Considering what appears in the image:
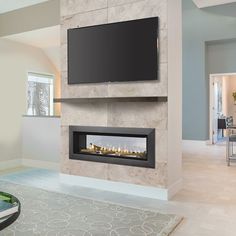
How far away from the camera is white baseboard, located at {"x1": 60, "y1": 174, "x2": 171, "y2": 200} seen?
11.5 feet

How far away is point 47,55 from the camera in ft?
20.8

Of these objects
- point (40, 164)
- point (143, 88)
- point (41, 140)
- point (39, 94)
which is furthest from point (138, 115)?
point (39, 94)

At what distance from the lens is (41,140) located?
5.43m

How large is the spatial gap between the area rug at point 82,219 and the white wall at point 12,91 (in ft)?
7.58

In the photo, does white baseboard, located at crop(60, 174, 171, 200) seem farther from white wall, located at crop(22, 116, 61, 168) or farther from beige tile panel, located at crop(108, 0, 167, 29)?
beige tile panel, located at crop(108, 0, 167, 29)

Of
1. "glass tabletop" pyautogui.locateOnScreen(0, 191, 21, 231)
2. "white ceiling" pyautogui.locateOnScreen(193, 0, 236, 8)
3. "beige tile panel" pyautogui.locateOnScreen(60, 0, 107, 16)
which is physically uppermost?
"white ceiling" pyautogui.locateOnScreen(193, 0, 236, 8)

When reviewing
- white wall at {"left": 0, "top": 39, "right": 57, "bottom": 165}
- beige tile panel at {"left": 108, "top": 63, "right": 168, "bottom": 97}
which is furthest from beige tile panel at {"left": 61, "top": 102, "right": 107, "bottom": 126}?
white wall at {"left": 0, "top": 39, "right": 57, "bottom": 165}

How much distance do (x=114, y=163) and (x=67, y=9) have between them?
2.32 metres

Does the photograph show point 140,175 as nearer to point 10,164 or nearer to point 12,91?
point 10,164

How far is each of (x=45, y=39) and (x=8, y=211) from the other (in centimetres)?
436

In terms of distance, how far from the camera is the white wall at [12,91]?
17.8 ft

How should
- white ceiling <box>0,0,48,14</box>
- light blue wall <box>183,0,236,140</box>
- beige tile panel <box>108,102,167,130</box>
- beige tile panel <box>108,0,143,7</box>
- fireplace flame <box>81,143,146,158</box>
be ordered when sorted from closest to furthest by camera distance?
beige tile panel <box>108,102,167,130</box>
beige tile panel <box>108,0,143,7</box>
fireplace flame <box>81,143,146,158</box>
white ceiling <box>0,0,48,14</box>
light blue wall <box>183,0,236,140</box>

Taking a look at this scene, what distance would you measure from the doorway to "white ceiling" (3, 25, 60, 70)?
461cm

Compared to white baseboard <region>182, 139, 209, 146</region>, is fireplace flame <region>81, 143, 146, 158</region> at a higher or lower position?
higher
